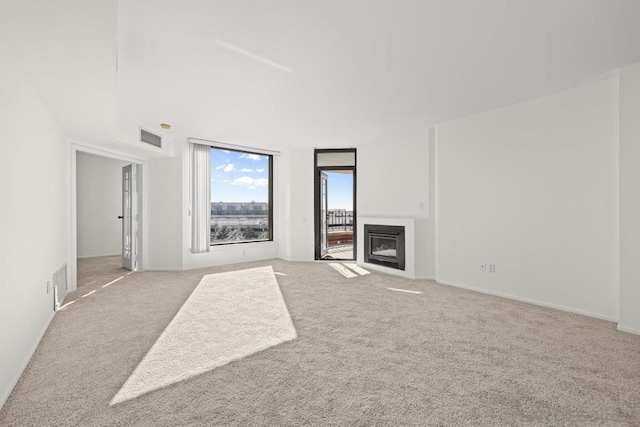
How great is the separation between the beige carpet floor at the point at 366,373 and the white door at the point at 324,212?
3365 mm

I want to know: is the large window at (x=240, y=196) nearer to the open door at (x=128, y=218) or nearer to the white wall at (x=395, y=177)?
the open door at (x=128, y=218)

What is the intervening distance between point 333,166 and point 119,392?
5445 millimetres

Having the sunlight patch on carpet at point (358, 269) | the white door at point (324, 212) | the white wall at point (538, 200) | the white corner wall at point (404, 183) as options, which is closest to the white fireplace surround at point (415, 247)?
the white corner wall at point (404, 183)

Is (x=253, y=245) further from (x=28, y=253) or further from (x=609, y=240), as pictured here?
(x=609, y=240)

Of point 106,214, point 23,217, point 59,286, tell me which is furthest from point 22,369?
point 106,214

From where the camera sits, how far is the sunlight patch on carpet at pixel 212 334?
Answer: 6.70ft

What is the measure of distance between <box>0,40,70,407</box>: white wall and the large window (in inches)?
122

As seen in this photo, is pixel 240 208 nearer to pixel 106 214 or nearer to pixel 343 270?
pixel 343 270

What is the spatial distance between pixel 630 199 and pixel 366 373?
3.01 metres

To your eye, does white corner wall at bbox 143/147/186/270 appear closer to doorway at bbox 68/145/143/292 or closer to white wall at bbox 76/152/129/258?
doorway at bbox 68/145/143/292

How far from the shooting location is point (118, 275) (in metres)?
5.18

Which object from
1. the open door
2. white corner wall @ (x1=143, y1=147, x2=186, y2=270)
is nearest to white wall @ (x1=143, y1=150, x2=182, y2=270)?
white corner wall @ (x1=143, y1=147, x2=186, y2=270)

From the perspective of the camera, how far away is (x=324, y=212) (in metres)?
6.82

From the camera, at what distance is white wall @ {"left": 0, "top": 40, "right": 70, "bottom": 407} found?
1928 millimetres
